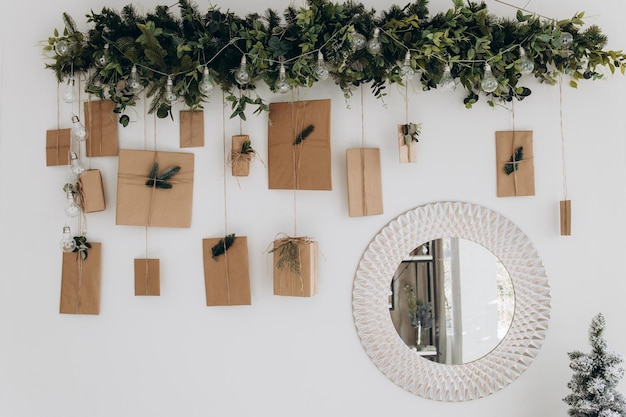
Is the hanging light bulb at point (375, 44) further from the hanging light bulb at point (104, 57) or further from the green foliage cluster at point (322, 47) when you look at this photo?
the hanging light bulb at point (104, 57)

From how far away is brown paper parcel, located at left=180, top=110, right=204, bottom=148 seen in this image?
169cm

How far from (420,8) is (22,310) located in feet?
5.32

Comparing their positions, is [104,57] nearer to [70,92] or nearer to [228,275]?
[70,92]

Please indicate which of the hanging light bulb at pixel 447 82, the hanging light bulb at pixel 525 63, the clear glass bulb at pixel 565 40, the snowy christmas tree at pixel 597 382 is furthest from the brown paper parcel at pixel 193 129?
the snowy christmas tree at pixel 597 382

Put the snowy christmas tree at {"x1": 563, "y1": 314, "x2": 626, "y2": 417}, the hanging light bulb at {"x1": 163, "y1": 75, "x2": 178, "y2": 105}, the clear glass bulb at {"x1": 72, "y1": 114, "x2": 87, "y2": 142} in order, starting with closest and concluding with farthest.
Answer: the snowy christmas tree at {"x1": 563, "y1": 314, "x2": 626, "y2": 417}
the hanging light bulb at {"x1": 163, "y1": 75, "x2": 178, "y2": 105}
the clear glass bulb at {"x1": 72, "y1": 114, "x2": 87, "y2": 142}

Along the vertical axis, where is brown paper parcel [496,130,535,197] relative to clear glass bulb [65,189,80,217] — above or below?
above

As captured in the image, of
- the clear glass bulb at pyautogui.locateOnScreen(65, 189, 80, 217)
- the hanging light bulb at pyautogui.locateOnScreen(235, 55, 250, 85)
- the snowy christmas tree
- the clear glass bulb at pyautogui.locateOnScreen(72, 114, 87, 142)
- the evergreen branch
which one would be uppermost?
the hanging light bulb at pyautogui.locateOnScreen(235, 55, 250, 85)

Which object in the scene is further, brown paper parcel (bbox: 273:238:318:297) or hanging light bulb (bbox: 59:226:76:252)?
hanging light bulb (bbox: 59:226:76:252)

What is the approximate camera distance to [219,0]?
5.65 ft

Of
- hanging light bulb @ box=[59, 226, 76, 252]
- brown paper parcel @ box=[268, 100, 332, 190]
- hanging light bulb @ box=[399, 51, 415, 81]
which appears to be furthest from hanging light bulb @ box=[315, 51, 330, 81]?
hanging light bulb @ box=[59, 226, 76, 252]

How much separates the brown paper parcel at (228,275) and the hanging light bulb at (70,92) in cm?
64

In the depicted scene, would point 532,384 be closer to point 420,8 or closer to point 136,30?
point 420,8

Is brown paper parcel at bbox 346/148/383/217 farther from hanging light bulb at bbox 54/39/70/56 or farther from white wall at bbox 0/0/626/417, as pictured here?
hanging light bulb at bbox 54/39/70/56

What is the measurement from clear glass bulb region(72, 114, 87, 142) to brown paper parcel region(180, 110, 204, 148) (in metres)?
0.32
